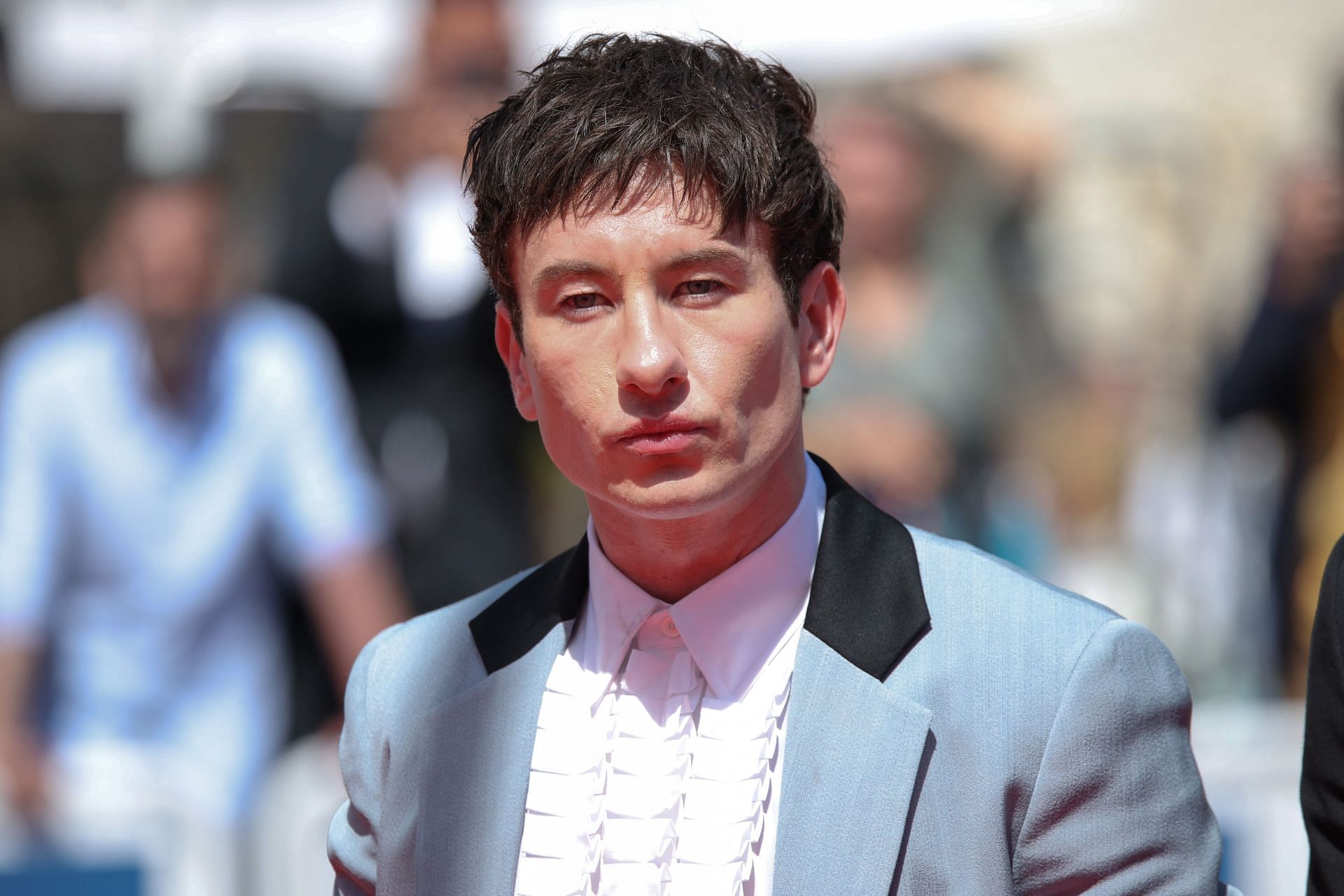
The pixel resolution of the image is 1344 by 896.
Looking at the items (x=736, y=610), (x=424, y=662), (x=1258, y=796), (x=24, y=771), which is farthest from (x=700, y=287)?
(x=24, y=771)

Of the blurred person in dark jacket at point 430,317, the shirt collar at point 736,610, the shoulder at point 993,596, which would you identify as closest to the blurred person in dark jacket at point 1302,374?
the blurred person in dark jacket at point 430,317

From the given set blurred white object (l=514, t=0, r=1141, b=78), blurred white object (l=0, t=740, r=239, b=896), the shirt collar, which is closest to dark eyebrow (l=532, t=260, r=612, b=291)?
the shirt collar

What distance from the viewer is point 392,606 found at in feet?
16.2

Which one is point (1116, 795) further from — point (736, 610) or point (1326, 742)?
point (736, 610)

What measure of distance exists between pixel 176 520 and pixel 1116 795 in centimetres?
356

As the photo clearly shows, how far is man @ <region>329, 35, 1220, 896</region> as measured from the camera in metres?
1.96

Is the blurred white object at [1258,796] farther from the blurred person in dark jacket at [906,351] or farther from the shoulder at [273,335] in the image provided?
the shoulder at [273,335]

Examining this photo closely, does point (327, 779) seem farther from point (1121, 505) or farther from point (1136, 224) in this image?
point (1136, 224)

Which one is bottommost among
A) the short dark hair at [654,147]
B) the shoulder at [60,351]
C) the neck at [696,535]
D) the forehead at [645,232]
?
the neck at [696,535]

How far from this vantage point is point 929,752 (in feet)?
6.57

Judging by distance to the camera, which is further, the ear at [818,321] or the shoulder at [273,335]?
the shoulder at [273,335]

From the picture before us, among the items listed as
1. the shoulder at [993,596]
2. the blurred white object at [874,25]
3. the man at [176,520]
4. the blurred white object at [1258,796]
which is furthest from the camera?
the blurred white object at [874,25]

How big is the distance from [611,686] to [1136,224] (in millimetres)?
6004

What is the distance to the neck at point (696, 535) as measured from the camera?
2.12 meters
